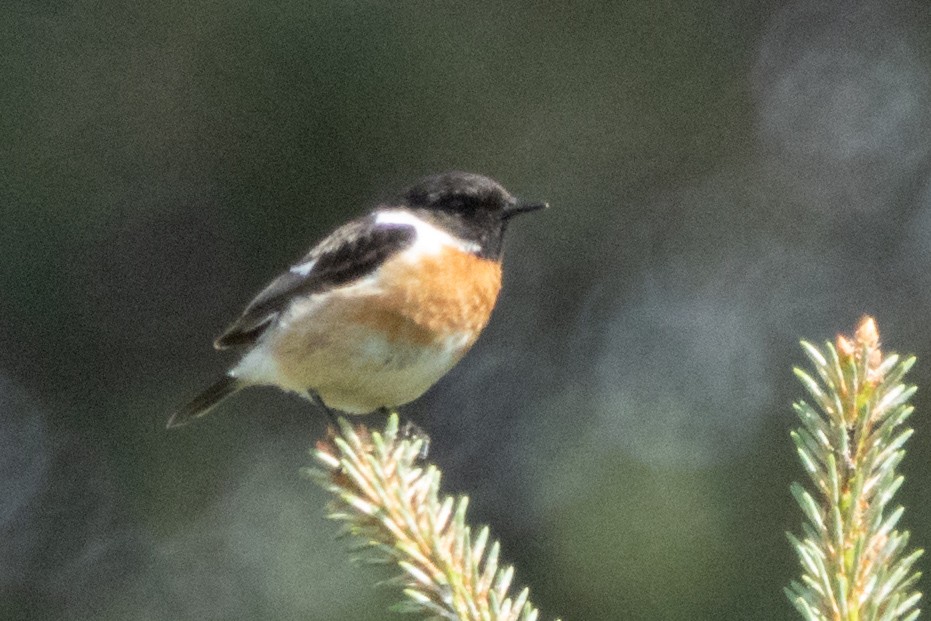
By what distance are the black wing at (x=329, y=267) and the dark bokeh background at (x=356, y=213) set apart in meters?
0.86

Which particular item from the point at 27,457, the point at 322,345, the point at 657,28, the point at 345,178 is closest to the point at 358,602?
the point at 322,345

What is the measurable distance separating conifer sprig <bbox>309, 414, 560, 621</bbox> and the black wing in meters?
1.64

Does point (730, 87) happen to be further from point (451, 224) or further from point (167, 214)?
point (167, 214)

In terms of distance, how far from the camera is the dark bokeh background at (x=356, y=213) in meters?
4.48

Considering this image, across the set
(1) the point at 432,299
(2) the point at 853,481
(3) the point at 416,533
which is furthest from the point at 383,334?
(2) the point at 853,481

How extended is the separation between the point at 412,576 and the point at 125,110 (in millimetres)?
3612

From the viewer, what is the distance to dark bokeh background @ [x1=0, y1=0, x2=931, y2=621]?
448cm

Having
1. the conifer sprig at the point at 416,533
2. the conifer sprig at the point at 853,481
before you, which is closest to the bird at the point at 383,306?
the conifer sprig at the point at 416,533

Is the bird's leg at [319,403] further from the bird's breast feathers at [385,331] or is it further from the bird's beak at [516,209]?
the bird's beak at [516,209]

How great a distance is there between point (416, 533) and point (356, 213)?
3267 millimetres

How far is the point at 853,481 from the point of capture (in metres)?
1.67

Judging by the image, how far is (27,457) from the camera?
5582 millimetres

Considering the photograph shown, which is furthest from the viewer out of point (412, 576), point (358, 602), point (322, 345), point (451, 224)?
point (358, 602)

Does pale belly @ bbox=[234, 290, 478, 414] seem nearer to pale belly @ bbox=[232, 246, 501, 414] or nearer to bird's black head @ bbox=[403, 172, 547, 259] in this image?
pale belly @ bbox=[232, 246, 501, 414]
